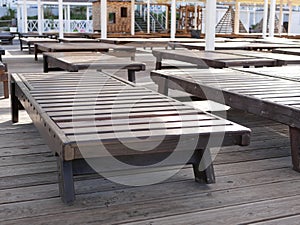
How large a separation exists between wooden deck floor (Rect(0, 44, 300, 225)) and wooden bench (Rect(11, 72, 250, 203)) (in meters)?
0.12

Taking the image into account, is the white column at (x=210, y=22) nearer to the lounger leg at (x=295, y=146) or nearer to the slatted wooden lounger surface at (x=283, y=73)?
the slatted wooden lounger surface at (x=283, y=73)

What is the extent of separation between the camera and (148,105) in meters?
2.66

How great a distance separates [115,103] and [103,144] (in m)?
0.83

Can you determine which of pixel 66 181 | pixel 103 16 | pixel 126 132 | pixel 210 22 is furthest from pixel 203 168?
pixel 103 16

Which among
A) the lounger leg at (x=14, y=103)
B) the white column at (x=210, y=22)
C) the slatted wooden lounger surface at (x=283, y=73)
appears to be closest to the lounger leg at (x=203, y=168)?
the slatted wooden lounger surface at (x=283, y=73)

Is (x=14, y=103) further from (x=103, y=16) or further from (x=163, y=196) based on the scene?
(x=103, y=16)

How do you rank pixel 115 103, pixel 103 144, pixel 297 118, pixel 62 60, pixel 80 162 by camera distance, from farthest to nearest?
1. pixel 62 60
2. pixel 115 103
3. pixel 297 118
4. pixel 80 162
5. pixel 103 144

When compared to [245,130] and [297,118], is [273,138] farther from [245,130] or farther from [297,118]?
[245,130]

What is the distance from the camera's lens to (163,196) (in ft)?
7.34

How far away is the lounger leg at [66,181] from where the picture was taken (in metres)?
2.05

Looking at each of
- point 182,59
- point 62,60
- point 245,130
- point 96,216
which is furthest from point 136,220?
point 182,59

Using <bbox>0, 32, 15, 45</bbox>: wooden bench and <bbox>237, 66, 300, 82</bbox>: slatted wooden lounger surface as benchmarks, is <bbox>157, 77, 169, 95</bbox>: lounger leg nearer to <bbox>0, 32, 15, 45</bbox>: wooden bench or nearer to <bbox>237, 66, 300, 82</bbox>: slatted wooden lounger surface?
<bbox>237, 66, 300, 82</bbox>: slatted wooden lounger surface

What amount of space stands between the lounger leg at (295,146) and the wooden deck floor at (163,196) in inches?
2.0

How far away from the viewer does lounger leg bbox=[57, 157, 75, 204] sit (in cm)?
205
